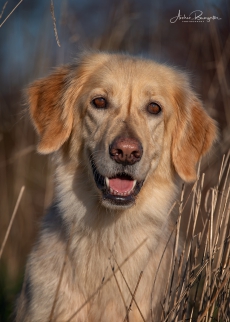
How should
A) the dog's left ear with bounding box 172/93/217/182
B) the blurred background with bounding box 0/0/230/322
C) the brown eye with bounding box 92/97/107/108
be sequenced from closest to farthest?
the brown eye with bounding box 92/97/107/108 → the dog's left ear with bounding box 172/93/217/182 → the blurred background with bounding box 0/0/230/322

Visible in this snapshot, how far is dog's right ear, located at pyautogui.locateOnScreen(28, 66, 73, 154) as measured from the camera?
357 cm

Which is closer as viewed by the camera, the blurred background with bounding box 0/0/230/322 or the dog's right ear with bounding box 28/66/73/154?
the dog's right ear with bounding box 28/66/73/154

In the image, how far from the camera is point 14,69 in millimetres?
6145

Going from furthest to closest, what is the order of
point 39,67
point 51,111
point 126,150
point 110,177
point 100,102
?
point 39,67 < point 51,111 < point 100,102 < point 110,177 < point 126,150

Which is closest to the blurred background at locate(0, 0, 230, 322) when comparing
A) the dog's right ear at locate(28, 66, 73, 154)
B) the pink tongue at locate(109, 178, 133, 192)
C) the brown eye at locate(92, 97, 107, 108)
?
the dog's right ear at locate(28, 66, 73, 154)

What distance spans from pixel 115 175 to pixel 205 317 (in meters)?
0.93

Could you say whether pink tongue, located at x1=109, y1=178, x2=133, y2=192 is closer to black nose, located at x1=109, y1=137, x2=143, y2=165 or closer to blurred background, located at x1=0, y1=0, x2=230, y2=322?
black nose, located at x1=109, y1=137, x2=143, y2=165

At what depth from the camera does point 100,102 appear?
11.4 ft

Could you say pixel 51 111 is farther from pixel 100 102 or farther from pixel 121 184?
pixel 121 184

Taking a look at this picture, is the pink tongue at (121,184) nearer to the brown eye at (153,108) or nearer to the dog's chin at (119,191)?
the dog's chin at (119,191)

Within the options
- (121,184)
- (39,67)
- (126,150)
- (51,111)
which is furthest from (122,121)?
(39,67)

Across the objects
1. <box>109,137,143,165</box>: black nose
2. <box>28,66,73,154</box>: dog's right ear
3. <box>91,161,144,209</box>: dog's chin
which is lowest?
<box>91,161,144,209</box>: dog's chin

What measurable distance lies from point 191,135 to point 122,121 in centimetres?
71

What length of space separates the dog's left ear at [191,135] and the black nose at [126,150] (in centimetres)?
58
